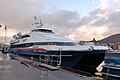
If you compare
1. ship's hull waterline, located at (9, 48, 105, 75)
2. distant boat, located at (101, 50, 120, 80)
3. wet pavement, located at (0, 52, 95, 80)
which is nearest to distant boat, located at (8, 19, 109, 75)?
ship's hull waterline, located at (9, 48, 105, 75)

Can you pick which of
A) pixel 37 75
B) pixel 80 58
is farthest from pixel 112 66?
pixel 80 58

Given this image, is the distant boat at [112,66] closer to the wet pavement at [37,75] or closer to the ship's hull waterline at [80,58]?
the wet pavement at [37,75]

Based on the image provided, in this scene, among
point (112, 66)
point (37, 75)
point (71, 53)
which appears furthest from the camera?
point (71, 53)

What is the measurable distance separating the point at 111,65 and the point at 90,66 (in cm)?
1244

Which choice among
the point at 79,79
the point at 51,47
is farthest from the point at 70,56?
the point at 79,79

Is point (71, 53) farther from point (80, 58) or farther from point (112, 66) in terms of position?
Result: point (112, 66)

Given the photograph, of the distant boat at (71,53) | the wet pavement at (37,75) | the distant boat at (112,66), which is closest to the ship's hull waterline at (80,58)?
the distant boat at (71,53)

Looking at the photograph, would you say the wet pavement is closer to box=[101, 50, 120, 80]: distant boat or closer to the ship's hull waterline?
box=[101, 50, 120, 80]: distant boat

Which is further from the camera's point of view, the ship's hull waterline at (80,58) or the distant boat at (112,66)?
the ship's hull waterline at (80,58)

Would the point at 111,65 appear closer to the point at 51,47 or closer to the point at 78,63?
the point at 78,63

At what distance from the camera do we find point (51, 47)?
1001 inches

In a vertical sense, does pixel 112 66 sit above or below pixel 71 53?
below

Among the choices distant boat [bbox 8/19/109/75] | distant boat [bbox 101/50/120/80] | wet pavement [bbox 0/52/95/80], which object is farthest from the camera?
Result: distant boat [bbox 8/19/109/75]

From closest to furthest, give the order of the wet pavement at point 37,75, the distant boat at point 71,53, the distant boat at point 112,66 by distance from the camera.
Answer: the wet pavement at point 37,75 < the distant boat at point 112,66 < the distant boat at point 71,53
